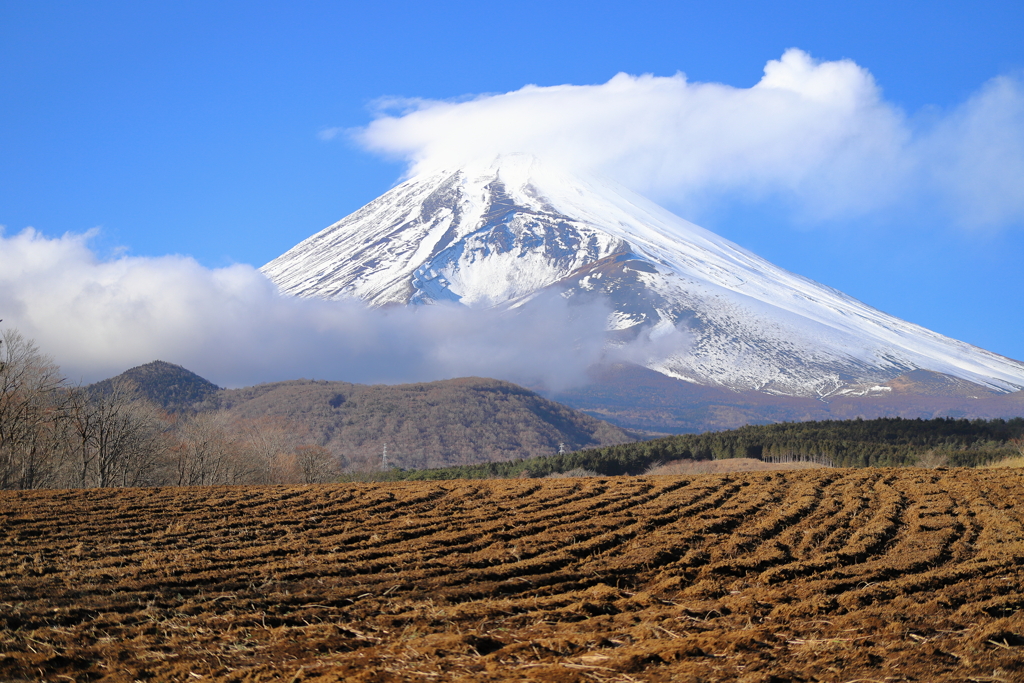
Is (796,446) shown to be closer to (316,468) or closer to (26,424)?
(316,468)

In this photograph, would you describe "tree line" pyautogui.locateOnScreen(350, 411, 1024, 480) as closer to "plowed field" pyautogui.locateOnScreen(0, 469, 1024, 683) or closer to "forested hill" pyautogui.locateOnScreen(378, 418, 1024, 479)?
"forested hill" pyautogui.locateOnScreen(378, 418, 1024, 479)

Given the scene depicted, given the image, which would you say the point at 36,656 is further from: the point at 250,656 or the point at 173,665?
the point at 250,656

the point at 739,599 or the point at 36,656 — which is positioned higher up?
the point at 739,599

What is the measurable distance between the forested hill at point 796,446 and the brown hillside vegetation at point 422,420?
75.4 meters

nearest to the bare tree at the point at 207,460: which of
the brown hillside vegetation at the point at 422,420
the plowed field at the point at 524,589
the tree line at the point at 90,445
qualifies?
the tree line at the point at 90,445

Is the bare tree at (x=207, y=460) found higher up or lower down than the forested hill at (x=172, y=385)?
lower down

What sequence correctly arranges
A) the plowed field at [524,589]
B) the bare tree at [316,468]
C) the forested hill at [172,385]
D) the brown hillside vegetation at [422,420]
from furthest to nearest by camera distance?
the forested hill at [172,385] → the brown hillside vegetation at [422,420] → the bare tree at [316,468] → the plowed field at [524,589]

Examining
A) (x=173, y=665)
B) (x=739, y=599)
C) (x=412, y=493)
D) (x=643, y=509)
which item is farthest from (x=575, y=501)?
(x=173, y=665)

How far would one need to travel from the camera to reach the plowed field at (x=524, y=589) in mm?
6230

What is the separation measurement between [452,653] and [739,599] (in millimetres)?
3804

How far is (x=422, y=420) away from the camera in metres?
172

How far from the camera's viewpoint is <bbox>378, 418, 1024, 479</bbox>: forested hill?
63994mm

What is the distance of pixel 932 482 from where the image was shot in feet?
60.5

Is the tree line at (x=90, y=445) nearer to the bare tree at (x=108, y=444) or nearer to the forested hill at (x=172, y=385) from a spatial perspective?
the bare tree at (x=108, y=444)
